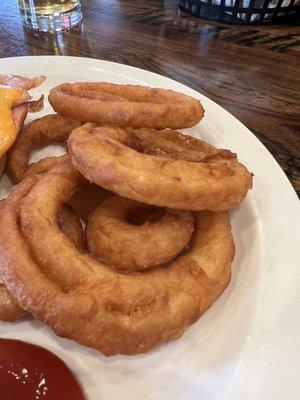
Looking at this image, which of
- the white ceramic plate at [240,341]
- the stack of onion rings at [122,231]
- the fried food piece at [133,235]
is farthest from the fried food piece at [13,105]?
the white ceramic plate at [240,341]

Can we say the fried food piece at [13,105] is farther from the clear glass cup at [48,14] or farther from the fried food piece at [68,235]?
the clear glass cup at [48,14]

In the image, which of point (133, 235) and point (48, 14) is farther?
point (48, 14)

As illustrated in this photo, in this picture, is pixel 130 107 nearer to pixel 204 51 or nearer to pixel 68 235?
pixel 68 235

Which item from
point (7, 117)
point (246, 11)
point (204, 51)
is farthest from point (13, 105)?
point (246, 11)

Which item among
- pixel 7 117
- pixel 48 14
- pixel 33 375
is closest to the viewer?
pixel 33 375

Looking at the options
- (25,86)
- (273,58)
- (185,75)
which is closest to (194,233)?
(25,86)

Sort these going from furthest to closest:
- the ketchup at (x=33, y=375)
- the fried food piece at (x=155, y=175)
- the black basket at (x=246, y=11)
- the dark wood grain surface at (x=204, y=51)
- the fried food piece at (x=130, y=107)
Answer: the black basket at (x=246, y=11) → the dark wood grain surface at (x=204, y=51) → the fried food piece at (x=130, y=107) → the fried food piece at (x=155, y=175) → the ketchup at (x=33, y=375)

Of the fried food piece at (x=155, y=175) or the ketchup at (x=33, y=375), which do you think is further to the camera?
the fried food piece at (x=155, y=175)
